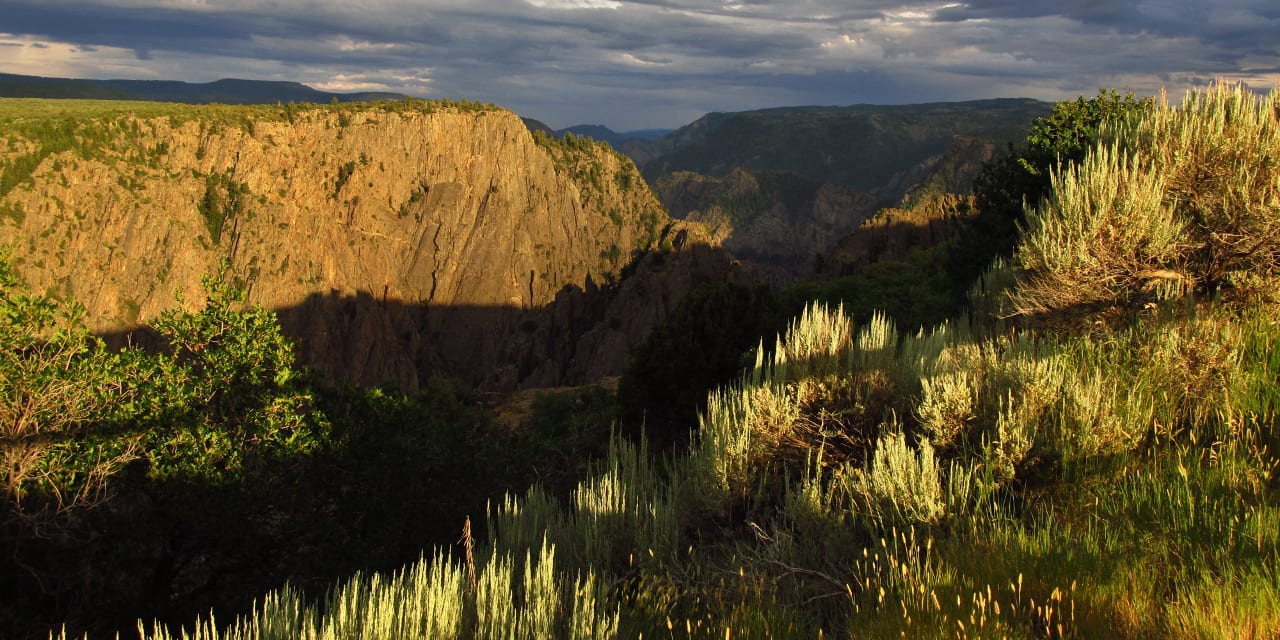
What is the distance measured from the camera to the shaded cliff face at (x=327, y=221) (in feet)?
259

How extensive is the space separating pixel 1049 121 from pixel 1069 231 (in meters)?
24.2

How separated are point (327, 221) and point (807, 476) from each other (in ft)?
309

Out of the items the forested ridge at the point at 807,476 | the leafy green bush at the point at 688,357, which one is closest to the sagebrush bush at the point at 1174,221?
the forested ridge at the point at 807,476

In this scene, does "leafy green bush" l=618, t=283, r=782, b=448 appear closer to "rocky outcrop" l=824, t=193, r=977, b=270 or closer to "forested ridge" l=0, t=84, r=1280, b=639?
"forested ridge" l=0, t=84, r=1280, b=639

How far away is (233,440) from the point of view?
41.7 feet

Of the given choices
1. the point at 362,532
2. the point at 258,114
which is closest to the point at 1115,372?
the point at 362,532

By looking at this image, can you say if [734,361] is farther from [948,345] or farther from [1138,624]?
[1138,624]

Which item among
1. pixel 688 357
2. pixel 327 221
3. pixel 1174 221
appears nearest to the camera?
pixel 1174 221

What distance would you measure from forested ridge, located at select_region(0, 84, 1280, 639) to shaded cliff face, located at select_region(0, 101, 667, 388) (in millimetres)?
65383

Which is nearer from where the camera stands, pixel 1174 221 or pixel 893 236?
pixel 1174 221

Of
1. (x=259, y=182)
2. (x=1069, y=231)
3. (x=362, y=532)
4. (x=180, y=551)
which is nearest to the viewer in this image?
(x=1069, y=231)

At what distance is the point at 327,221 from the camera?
91.9m

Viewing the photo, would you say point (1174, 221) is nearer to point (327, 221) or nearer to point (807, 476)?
point (807, 476)

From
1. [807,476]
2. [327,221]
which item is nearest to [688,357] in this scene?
[807,476]
